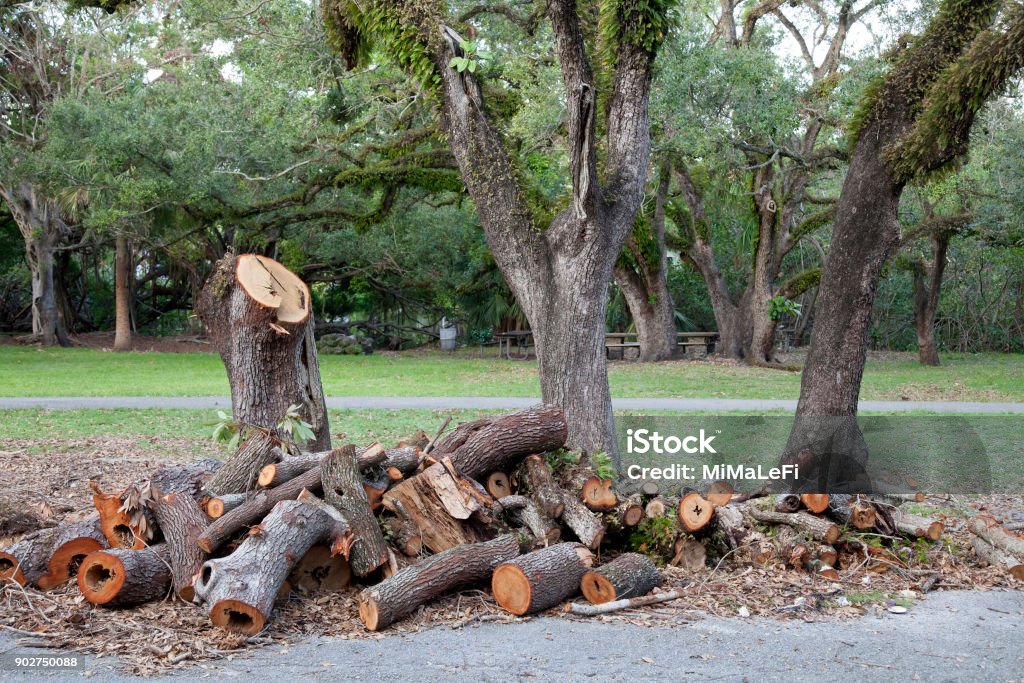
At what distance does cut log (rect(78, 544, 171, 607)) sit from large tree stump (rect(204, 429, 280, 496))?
683 mm

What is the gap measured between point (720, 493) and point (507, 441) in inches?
61.6

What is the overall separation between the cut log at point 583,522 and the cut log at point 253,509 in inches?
58.7

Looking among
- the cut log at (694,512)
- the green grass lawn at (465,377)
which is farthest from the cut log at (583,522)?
the green grass lawn at (465,377)

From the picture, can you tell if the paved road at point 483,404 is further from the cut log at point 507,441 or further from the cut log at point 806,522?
the cut log at point 507,441

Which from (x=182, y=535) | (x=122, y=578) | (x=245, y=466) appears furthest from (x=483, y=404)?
(x=122, y=578)

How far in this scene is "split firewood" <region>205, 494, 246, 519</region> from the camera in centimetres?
560

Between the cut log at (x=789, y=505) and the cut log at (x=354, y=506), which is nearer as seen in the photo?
the cut log at (x=354, y=506)

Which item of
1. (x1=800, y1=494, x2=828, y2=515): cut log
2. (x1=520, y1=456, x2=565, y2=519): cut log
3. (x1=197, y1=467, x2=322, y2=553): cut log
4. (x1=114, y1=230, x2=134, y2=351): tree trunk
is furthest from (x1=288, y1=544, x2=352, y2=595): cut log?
(x1=114, y1=230, x2=134, y2=351): tree trunk

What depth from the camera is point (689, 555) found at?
5949 mm

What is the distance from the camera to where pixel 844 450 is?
324 inches

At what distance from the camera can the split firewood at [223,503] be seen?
560 centimetres

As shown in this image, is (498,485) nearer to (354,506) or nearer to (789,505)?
(354,506)

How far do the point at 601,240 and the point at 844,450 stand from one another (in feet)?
8.87

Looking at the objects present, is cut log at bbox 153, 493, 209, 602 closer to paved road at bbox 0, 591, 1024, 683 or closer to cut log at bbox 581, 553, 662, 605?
paved road at bbox 0, 591, 1024, 683
